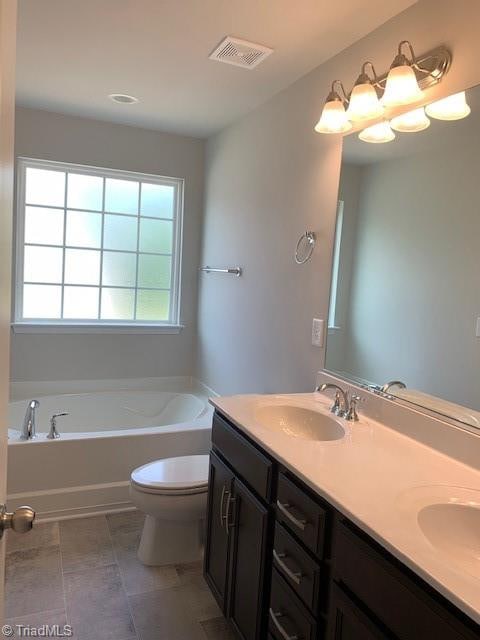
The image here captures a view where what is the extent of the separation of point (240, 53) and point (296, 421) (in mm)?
1665

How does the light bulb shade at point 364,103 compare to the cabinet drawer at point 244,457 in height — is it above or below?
above

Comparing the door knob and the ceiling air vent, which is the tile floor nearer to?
the door knob

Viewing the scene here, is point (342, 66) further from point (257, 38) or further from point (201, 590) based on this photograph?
point (201, 590)

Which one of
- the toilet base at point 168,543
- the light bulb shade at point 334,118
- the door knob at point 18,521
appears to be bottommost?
the toilet base at point 168,543

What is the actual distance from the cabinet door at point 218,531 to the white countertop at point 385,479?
0.25m

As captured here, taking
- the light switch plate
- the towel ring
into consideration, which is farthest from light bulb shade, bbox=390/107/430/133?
the light switch plate

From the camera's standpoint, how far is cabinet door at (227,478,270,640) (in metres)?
1.51

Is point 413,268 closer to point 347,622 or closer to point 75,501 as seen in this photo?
point 347,622

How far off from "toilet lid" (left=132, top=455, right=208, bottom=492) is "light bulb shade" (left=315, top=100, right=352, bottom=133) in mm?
1640

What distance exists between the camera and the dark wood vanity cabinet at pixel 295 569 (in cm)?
93

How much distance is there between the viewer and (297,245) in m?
2.46

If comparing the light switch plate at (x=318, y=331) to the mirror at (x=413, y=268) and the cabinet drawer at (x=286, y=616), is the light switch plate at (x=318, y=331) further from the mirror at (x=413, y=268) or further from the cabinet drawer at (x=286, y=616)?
the cabinet drawer at (x=286, y=616)

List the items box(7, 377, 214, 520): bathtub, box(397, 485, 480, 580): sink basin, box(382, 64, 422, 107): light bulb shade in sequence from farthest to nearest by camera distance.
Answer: box(7, 377, 214, 520): bathtub, box(382, 64, 422, 107): light bulb shade, box(397, 485, 480, 580): sink basin

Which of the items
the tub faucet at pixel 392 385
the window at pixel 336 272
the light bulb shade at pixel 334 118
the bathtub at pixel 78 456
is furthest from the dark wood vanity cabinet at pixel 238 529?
the light bulb shade at pixel 334 118
